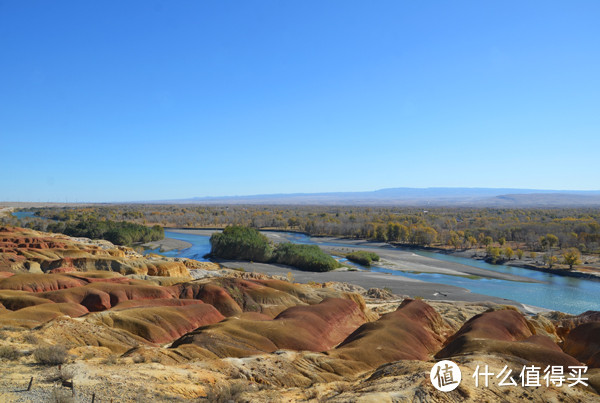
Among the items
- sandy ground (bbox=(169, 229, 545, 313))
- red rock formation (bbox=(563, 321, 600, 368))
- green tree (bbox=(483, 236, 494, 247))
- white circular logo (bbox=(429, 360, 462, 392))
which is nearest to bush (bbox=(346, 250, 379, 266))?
sandy ground (bbox=(169, 229, 545, 313))

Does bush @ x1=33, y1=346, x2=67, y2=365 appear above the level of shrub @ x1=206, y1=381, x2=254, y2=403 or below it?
above

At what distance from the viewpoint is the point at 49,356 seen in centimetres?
1584

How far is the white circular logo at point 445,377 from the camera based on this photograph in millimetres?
13871

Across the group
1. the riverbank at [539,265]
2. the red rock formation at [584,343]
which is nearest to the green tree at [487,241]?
the riverbank at [539,265]

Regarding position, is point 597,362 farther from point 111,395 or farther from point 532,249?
point 532,249

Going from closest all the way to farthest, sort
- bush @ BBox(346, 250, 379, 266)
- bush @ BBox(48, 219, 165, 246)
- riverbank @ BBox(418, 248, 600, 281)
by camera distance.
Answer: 1. riverbank @ BBox(418, 248, 600, 281)
2. bush @ BBox(346, 250, 379, 266)
3. bush @ BBox(48, 219, 165, 246)

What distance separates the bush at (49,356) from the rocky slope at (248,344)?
8 cm

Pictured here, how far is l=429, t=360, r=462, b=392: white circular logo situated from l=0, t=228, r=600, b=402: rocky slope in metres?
0.25

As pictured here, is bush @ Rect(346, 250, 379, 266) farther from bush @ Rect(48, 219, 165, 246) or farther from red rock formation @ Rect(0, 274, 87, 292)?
red rock formation @ Rect(0, 274, 87, 292)

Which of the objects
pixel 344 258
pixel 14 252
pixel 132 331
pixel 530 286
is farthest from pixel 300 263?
pixel 132 331

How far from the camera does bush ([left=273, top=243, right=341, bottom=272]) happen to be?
75250 mm

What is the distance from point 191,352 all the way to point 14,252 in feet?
153

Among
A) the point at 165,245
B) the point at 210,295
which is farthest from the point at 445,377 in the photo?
the point at 165,245

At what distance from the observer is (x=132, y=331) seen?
2612 centimetres
